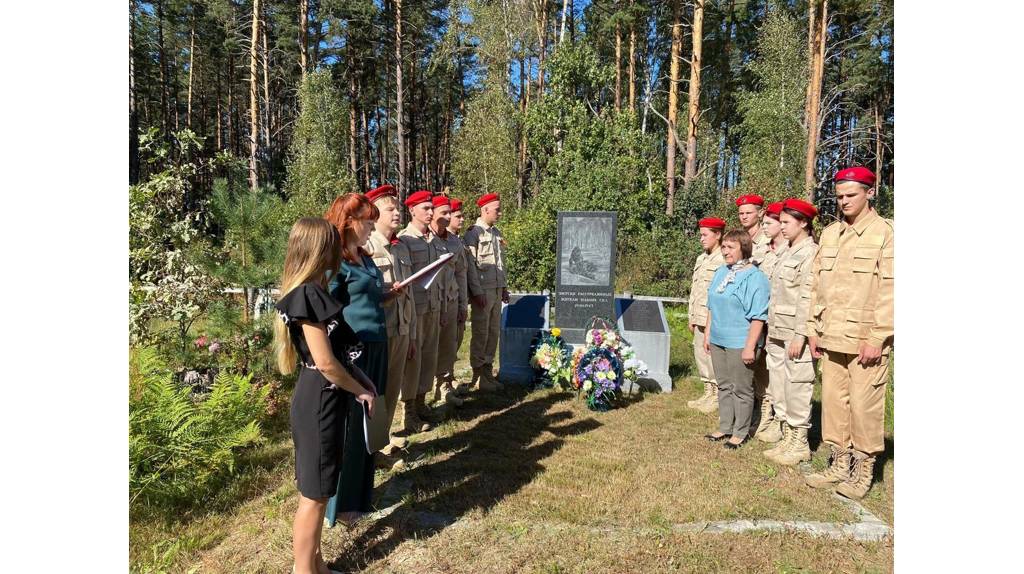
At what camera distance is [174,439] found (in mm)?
3635

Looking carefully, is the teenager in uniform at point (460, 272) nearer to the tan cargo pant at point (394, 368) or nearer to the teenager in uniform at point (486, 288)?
the teenager in uniform at point (486, 288)

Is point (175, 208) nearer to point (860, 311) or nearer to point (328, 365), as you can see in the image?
point (328, 365)

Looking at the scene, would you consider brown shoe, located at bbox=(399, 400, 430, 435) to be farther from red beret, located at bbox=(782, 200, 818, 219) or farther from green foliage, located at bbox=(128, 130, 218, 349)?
red beret, located at bbox=(782, 200, 818, 219)

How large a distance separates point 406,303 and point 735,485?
275 cm

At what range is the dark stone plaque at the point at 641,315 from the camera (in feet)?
22.2

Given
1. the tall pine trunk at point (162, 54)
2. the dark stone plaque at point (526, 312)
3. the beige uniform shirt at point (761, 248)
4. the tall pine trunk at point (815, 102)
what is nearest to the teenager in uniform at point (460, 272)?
the dark stone plaque at point (526, 312)

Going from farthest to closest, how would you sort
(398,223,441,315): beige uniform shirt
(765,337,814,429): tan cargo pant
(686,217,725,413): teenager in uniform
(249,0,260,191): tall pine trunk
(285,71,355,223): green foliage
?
1. (285,71,355,223): green foliage
2. (249,0,260,191): tall pine trunk
3. (686,217,725,413): teenager in uniform
4. (398,223,441,315): beige uniform shirt
5. (765,337,814,429): tan cargo pant

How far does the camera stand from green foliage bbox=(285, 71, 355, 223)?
15477 mm

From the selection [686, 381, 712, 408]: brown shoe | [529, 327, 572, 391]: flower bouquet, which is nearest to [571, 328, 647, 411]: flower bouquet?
[529, 327, 572, 391]: flower bouquet

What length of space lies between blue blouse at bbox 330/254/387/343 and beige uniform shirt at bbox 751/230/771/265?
Result: 11.7 feet

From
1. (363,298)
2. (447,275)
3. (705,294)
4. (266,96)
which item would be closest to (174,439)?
(363,298)

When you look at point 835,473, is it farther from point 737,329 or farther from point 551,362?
point 551,362

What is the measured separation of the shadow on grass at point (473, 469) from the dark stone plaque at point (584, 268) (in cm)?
130

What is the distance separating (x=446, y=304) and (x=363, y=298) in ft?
7.97
